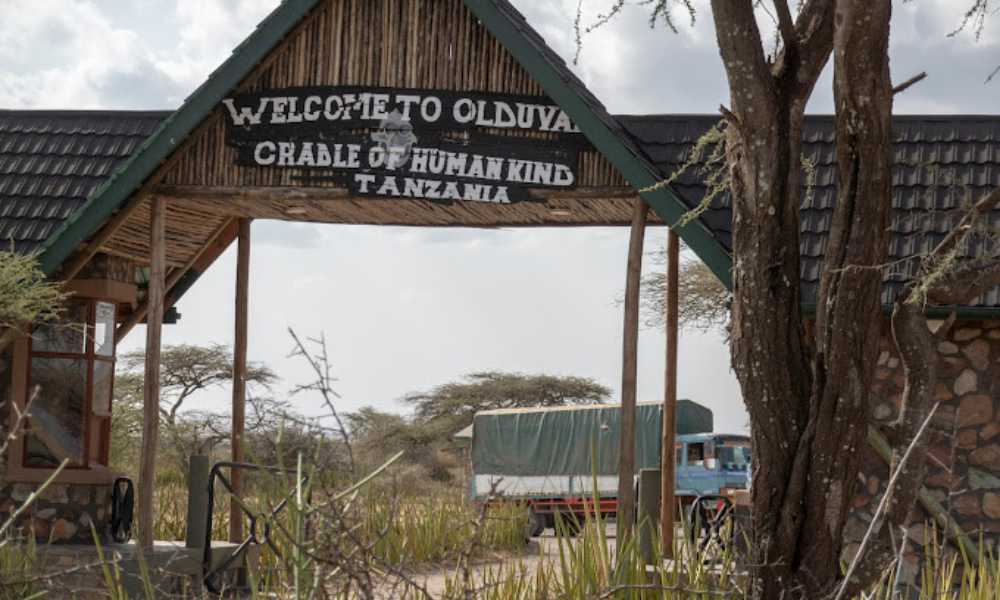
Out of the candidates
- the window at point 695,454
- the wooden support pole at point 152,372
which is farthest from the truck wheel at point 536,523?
the wooden support pole at point 152,372

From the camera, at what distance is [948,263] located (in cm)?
745

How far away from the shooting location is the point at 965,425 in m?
11.2

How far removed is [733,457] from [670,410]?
1302cm

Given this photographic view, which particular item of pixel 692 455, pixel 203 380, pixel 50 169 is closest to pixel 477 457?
pixel 692 455

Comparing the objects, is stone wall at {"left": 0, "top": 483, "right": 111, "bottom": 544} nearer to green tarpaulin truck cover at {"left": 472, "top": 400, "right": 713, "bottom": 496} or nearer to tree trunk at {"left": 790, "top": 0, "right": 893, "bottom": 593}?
tree trunk at {"left": 790, "top": 0, "right": 893, "bottom": 593}

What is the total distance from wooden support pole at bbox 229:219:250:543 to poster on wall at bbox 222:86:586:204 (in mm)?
1804

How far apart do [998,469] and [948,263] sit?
13.9 feet

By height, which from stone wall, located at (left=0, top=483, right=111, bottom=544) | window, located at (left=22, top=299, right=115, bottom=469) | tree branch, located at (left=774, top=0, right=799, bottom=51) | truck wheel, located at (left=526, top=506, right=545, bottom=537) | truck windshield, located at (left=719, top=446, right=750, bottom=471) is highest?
tree branch, located at (left=774, top=0, right=799, bottom=51)

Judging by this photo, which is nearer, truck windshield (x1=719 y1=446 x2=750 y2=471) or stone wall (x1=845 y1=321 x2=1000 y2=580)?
stone wall (x1=845 y1=321 x2=1000 y2=580)

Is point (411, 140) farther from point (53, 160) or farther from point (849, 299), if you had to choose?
point (849, 299)

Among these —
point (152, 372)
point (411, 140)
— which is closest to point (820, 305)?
point (411, 140)

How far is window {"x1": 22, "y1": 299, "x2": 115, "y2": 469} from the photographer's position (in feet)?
44.7

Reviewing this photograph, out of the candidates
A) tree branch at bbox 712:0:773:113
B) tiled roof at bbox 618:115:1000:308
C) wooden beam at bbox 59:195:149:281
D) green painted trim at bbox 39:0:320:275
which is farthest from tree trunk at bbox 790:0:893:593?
wooden beam at bbox 59:195:149:281

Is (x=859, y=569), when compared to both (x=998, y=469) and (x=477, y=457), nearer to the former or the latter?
(x=998, y=469)
